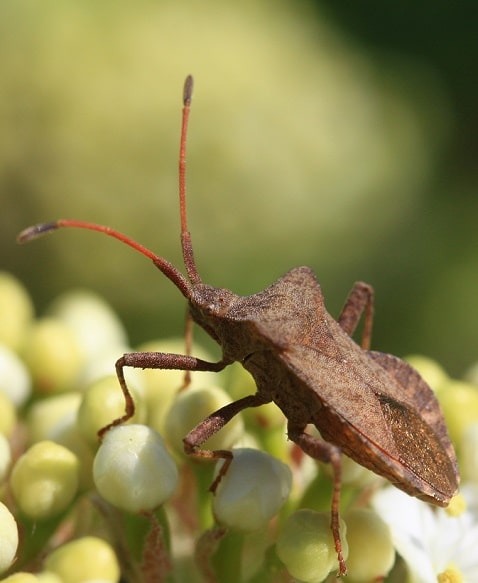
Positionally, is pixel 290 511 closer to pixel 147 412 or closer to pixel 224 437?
pixel 224 437

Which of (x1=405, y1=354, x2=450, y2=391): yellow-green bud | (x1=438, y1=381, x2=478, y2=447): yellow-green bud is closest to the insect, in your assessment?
(x1=438, y1=381, x2=478, y2=447): yellow-green bud

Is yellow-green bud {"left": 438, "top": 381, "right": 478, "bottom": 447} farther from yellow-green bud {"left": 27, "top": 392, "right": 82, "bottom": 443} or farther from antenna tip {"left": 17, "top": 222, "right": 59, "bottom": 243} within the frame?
antenna tip {"left": 17, "top": 222, "right": 59, "bottom": 243}

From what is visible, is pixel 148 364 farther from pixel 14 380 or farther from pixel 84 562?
Result: pixel 84 562

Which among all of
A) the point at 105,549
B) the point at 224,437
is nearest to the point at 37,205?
the point at 224,437

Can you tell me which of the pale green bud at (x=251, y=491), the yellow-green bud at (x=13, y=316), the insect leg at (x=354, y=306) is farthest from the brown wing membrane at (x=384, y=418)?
the yellow-green bud at (x=13, y=316)

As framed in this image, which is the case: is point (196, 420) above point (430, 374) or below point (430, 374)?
below

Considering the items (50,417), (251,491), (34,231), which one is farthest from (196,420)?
(34,231)

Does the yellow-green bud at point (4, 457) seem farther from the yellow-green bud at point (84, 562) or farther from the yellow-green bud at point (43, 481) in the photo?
the yellow-green bud at point (84, 562)
